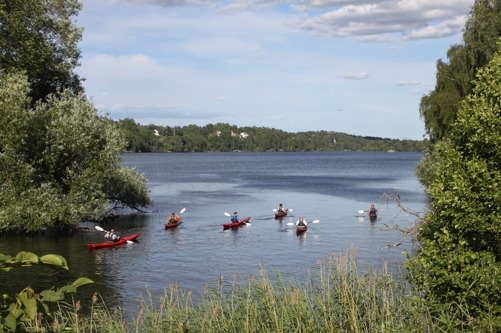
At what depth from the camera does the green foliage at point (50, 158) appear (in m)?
30.7

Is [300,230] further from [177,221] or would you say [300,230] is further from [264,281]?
[264,281]

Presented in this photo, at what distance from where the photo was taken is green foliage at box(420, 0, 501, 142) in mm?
32875

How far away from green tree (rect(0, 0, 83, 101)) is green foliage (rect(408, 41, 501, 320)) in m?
29.5

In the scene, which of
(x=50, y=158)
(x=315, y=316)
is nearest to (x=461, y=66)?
(x=50, y=158)

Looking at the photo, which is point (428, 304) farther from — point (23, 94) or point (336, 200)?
point (336, 200)

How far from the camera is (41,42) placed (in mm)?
36531

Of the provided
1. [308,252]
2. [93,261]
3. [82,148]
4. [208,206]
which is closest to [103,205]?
[82,148]

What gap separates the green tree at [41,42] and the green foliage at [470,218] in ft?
96.8

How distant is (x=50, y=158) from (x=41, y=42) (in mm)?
9658

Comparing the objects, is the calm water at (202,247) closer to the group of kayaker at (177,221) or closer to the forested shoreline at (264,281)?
the group of kayaker at (177,221)

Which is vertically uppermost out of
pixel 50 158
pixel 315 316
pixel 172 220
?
pixel 50 158

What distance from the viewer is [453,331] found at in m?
9.52

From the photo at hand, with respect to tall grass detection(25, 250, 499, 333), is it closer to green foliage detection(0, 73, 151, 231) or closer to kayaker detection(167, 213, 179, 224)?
green foliage detection(0, 73, 151, 231)

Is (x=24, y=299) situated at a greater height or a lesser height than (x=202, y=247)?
greater
